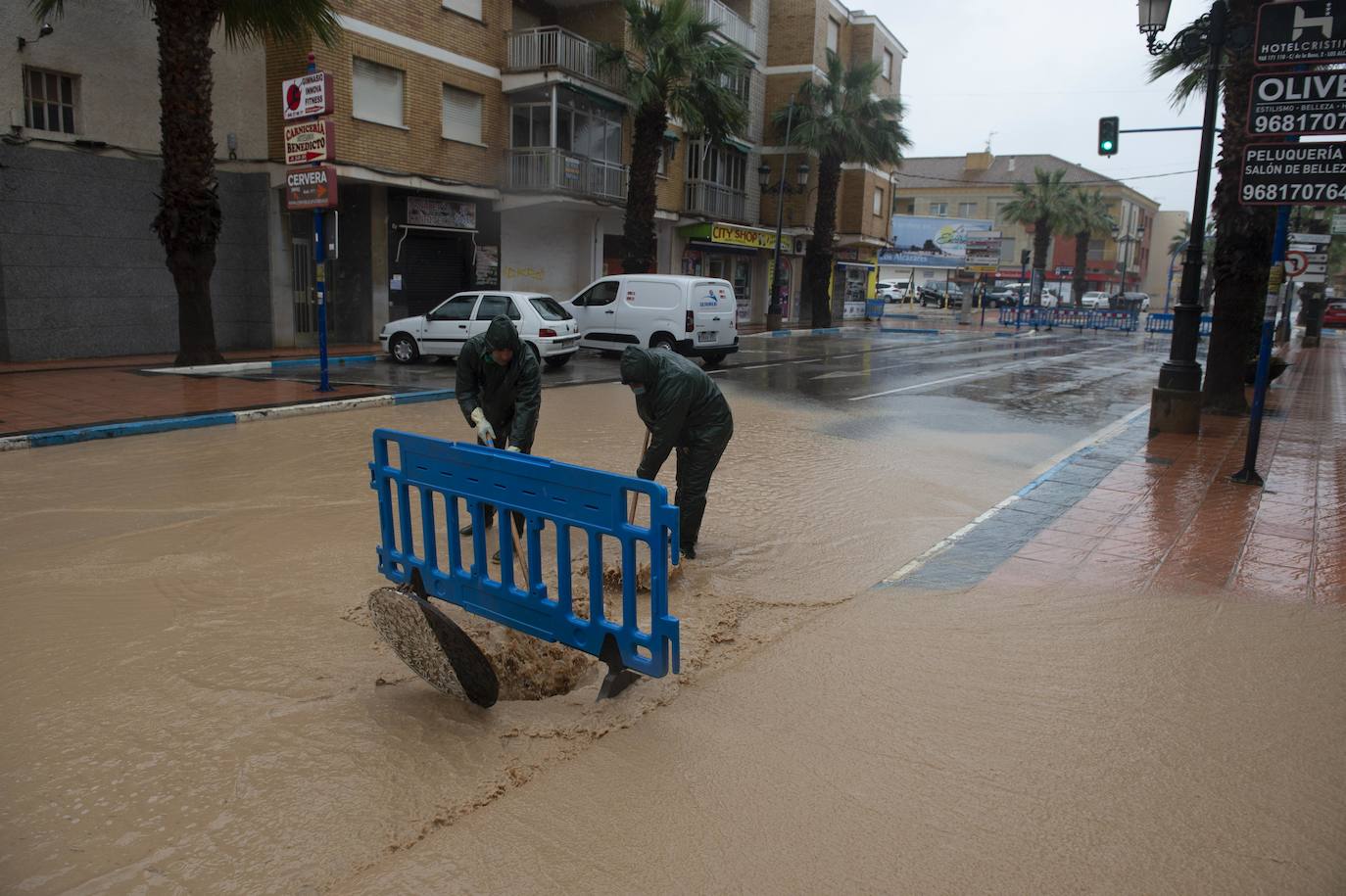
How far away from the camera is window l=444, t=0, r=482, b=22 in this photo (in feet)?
68.9

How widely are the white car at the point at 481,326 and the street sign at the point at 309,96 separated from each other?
15.1ft

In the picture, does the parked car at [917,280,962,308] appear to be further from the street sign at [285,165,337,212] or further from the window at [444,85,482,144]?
the street sign at [285,165,337,212]

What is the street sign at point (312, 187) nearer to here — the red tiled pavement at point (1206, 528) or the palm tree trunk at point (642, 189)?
the red tiled pavement at point (1206, 528)

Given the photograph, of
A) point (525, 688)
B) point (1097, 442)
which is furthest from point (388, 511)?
point (1097, 442)

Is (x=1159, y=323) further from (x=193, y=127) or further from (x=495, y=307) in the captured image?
(x=193, y=127)

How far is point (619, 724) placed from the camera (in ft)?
12.0

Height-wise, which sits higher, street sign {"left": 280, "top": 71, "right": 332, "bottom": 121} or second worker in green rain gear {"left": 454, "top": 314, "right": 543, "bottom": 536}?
street sign {"left": 280, "top": 71, "right": 332, "bottom": 121}

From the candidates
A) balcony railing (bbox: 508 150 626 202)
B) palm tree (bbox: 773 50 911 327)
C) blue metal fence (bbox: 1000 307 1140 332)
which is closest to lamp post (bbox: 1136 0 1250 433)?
balcony railing (bbox: 508 150 626 202)

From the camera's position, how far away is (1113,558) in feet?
19.4

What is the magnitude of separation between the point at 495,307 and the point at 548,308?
90cm

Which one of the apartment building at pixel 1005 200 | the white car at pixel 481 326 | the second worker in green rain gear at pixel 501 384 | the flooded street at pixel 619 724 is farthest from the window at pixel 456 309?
the apartment building at pixel 1005 200

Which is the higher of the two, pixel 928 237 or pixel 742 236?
pixel 928 237

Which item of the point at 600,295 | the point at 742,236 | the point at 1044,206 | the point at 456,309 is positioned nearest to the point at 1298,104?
the point at 456,309

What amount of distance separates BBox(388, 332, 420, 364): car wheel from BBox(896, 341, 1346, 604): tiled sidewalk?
11566 mm
